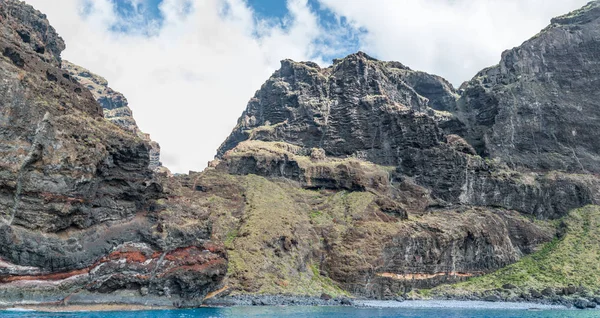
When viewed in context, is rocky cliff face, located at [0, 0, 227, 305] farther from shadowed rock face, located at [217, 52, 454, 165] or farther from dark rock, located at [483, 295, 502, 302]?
shadowed rock face, located at [217, 52, 454, 165]

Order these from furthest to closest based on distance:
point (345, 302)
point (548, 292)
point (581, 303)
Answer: point (548, 292) < point (345, 302) < point (581, 303)

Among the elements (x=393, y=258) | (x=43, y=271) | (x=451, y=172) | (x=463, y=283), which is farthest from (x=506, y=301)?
(x=43, y=271)

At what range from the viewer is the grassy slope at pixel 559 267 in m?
132

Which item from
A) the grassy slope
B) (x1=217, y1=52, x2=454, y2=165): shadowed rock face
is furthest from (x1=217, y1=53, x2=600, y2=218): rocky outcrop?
the grassy slope

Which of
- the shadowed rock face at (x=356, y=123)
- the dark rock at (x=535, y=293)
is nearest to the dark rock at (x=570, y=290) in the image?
the dark rock at (x=535, y=293)

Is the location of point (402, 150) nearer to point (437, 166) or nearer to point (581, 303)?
point (437, 166)

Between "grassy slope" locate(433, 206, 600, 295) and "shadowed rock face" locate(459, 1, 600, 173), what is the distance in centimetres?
2867

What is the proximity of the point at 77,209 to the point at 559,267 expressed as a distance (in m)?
117

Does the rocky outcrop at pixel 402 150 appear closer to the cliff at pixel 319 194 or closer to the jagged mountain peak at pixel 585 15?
the cliff at pixel 319 194

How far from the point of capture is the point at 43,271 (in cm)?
7644

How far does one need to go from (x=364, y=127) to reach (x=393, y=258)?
62.6 metres

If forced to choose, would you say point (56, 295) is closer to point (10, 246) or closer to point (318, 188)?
point (10, 246)

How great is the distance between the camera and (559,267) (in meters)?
136

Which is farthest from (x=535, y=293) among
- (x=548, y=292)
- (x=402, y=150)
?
(x=402, y=150)
